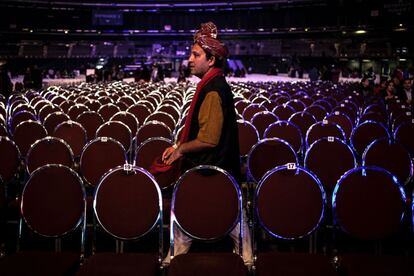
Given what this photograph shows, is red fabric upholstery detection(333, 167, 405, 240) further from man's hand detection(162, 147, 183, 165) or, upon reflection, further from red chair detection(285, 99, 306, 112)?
red chair detection(285, 99, 306, 112)

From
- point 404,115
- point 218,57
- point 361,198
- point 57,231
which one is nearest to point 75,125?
point 57,231

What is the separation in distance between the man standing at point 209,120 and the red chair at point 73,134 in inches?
Answer: 119

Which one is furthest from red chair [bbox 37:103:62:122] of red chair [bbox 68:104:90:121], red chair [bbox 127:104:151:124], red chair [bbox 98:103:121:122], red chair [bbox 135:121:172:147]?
red chair [bbox 135:121:172:147]

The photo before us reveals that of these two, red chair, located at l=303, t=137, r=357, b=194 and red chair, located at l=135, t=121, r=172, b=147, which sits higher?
red chair, located at l=135, t=121, r=172, b=147

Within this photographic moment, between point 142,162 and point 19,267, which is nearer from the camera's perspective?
point 19,267

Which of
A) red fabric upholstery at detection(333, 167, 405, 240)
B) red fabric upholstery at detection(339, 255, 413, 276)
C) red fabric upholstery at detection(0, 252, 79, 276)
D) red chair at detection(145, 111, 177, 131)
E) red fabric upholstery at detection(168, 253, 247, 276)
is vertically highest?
red chair at detection(145, 111, 177, 131)

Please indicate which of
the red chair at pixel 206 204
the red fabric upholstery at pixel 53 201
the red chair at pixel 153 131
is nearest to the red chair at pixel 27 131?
the red chair at pixel 153 131

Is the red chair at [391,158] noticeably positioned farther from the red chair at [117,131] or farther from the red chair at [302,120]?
the red chair at [117,131]

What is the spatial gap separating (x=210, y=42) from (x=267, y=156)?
196 cm

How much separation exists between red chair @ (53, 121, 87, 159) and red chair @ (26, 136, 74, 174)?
4.26ft

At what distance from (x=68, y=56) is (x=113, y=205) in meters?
39.8

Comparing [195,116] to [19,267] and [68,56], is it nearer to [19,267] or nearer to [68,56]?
[19,267]

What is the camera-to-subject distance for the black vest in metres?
3.72

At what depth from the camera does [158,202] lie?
150 inches
